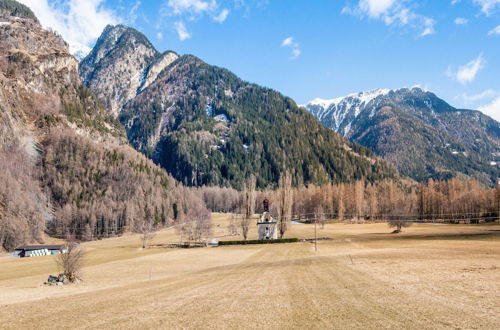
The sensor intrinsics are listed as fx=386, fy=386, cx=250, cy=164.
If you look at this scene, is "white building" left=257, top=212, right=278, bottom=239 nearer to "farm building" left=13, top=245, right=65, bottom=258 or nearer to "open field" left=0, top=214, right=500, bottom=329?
"farm building" left=13, top=245, right=65, bottom=258

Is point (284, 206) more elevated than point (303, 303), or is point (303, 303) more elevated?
point (284, 206)

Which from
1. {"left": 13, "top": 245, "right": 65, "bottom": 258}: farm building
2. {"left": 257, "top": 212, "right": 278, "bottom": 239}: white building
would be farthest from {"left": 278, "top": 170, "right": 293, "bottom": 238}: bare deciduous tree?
{"left": 13, "top": 245, "right": 65, "bottom": 258}: farm building

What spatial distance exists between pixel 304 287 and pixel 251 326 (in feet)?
44.9

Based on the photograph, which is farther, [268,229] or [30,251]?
[268,229]

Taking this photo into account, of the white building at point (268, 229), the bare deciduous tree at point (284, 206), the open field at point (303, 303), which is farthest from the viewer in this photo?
the white building at point (268, 229)

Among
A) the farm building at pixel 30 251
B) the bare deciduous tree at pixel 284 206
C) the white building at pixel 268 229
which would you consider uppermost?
the bare deciduous tree at pixel 284 206

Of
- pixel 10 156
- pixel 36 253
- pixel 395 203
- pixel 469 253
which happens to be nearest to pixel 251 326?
pixel 469 253

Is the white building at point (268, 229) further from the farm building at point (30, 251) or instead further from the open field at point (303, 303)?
the open field at point (303, 303)

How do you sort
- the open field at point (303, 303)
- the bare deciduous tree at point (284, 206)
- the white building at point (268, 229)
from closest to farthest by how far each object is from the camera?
the open field at point (303, 303) → the bare deciduous tree at point (284, 206) → the white building at point (268, 229)

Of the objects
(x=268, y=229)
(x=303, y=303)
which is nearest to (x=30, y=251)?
(x=268, y=229)

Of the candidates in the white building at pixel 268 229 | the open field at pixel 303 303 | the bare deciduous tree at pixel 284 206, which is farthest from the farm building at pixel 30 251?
the open field at pixel 303 303

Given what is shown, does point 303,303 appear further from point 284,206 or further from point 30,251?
point 30,251

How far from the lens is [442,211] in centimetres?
17900

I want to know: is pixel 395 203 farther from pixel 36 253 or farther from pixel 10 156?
pixel 10 156
